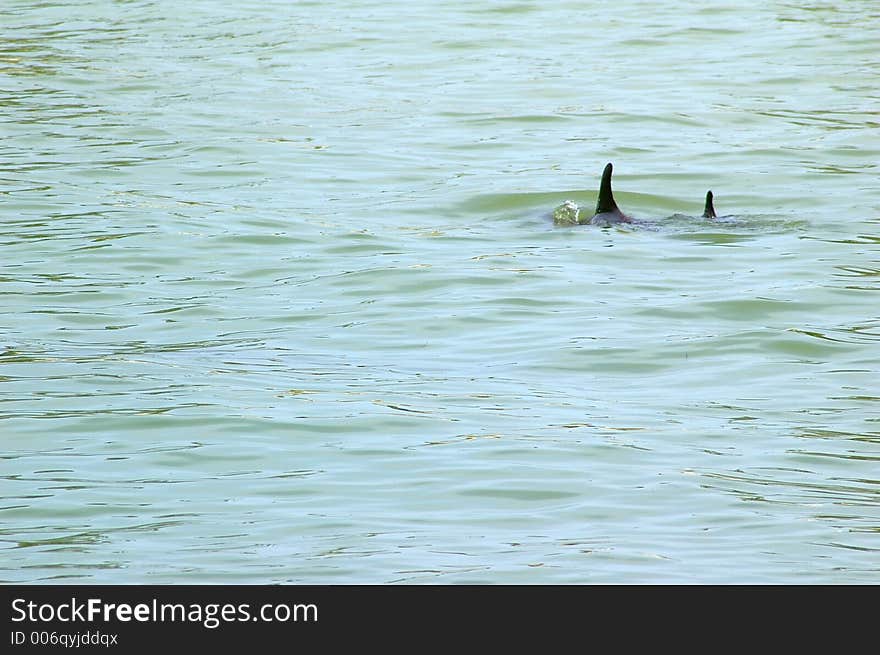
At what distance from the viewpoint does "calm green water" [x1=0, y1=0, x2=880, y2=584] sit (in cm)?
514

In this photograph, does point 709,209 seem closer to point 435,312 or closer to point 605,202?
point 605,202

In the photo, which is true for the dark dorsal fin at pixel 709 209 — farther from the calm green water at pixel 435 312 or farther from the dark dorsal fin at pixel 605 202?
the dark dorsal fin at pixel 605 202

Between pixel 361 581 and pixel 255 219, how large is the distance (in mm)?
5762

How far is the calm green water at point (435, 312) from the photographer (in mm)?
5145

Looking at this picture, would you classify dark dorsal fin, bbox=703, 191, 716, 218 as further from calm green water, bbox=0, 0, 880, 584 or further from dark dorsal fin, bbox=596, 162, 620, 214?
dark dorsal fin, bbox=596, 162, 620, 214

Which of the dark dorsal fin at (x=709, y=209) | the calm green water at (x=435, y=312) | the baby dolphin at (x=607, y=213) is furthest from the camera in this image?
the baby dolphin at (x=607, y=213)

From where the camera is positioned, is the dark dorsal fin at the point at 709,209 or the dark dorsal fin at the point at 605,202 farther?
the dark dorsal fin at the point at 605,202

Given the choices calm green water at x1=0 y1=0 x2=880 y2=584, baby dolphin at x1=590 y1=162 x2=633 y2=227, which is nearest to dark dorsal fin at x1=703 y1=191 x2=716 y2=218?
calm green water at x1=0 y1=0 x2=880 y2=584

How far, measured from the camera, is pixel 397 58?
1566 cm

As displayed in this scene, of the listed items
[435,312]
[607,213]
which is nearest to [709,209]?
[607,213]

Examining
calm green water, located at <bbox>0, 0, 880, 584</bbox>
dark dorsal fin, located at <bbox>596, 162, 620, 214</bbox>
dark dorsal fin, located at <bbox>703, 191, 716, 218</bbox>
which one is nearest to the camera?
calm green water, located at <bbox>0, 0, 880, 584</bbox>

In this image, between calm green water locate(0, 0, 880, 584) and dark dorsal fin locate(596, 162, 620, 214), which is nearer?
calm green water locate(0, 0, 880, 584)

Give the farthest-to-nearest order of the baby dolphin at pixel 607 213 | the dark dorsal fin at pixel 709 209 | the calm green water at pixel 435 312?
the baby dolphin at pixel 607 213 < the dark dorsal fin at pixel 709 209 < the calm green water at pixel 435 312

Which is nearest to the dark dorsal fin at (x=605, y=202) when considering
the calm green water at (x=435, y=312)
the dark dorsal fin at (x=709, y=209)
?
the calm green water at (x=435, y=312)
